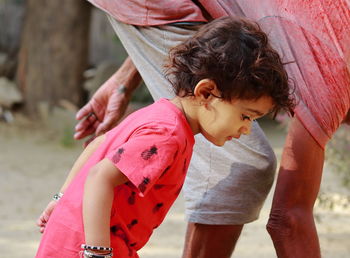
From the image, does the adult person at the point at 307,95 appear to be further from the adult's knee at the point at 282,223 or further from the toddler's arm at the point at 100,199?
the toddler's arm at the point at 100,199

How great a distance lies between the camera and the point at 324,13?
2740mm

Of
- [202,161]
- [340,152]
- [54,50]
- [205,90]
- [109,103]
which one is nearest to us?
[205,90]

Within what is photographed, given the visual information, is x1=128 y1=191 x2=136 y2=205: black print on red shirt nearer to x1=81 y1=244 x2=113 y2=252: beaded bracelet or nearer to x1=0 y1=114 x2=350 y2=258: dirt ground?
x1=81 y1=244 x2=113 y2=252: beaded bracelet

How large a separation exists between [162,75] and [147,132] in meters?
0.70

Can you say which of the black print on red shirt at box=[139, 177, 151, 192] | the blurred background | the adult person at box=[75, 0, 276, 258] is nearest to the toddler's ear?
the black print on red shirt at box=[139, 177, 151, 192]

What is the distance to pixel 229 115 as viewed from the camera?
232 cm

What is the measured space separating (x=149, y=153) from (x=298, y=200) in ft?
2.41

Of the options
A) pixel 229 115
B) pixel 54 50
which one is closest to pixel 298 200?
pixel 229 115

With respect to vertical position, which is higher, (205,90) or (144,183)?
(205,90)

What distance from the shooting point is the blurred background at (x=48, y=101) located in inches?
222

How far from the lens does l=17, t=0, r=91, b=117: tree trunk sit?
8.28 m

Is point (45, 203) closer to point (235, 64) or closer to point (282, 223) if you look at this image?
point (282, 223)

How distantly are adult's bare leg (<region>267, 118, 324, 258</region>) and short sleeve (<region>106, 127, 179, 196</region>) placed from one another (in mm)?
657

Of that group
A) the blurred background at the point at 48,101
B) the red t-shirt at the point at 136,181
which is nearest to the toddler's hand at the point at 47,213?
the red t-shirt at the point at 136,181
